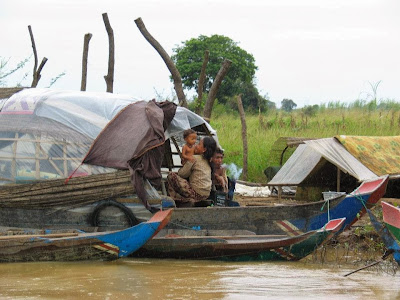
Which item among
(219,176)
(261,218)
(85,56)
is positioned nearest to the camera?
(261,218)

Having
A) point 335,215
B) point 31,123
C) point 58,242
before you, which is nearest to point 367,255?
point 335,215

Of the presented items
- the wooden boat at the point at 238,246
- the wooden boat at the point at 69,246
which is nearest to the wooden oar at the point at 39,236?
the wooden boat at the point at 69,246

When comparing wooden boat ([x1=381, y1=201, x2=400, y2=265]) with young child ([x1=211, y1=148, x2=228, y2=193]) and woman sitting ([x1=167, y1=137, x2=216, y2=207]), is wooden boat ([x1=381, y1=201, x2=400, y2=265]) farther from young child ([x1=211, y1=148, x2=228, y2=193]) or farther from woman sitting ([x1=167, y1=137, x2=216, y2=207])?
young child ([x1=211, y1=148, x2=228, y2=193])

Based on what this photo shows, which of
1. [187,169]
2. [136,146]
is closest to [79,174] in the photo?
[136,146]

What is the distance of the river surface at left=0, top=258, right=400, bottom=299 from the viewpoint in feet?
16.9

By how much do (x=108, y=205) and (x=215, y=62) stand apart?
2100 centimetres

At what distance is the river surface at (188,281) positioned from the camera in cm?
516

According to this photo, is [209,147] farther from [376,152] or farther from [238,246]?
[376,152]

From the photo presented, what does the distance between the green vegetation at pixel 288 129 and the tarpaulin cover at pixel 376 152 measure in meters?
2.79

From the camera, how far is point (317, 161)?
10383 mm

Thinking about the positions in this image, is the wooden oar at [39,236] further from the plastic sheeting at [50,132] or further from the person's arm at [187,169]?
the person's arm at [187,169]

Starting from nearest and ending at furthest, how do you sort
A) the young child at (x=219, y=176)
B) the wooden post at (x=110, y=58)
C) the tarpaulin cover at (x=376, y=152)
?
the young child at (x=219, y=176) → the tarpaulin cover at (x=376, y=152) → the wooden post at (x=110, y=58)

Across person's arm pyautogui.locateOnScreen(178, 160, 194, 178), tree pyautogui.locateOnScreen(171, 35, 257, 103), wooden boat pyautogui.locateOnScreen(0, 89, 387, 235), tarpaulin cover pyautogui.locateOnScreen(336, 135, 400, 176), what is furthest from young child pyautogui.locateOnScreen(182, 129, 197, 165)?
tree pyautogui.locateOnScreen(171, 35, 257, 103)

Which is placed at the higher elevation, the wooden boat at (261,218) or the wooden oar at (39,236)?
the wooden boat at (261,218)
